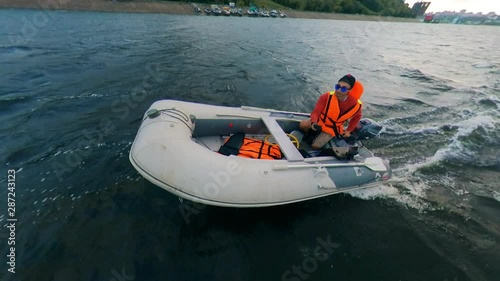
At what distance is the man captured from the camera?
4.48m

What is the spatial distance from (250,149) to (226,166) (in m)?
0.92

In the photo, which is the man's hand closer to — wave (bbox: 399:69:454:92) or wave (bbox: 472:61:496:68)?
wave (bbox: 399:69:454:92)

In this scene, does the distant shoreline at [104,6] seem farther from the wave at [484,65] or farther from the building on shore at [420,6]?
the building on shore at [420,6]

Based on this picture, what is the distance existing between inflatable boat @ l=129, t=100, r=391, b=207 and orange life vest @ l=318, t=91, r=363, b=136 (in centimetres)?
26

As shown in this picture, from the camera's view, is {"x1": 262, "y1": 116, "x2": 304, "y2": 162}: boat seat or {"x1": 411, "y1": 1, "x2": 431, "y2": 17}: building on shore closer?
{"x1": 262, "y1": 116, "x2": 304, "y2": 162}: boat seat

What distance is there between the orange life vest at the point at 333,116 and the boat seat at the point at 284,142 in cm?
88

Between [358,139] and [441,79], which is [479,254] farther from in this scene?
[441,79]

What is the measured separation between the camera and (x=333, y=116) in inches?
181

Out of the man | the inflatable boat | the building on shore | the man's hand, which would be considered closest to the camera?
the inflatable boat

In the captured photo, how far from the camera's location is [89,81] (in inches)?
331

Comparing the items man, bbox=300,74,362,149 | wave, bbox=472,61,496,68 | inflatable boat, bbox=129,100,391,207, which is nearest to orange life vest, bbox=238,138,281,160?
inflatable boat, bbox=129,100,391,207

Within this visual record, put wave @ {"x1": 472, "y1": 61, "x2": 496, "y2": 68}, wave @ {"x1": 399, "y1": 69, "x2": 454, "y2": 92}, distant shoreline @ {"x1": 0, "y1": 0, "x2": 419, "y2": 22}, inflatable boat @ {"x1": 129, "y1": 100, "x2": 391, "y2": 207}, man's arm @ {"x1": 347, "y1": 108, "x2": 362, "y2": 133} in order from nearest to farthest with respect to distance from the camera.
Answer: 1. inflatable boat @ {"x1": 129, "y1": 100, "x2": 391, "y2": 207}
2. man's arm @ {"x1": 347, "y1": 108, "x2": 362, "y2": 133}
3. wave @ {"x1": 399, "y1": 69, "x2": 454, "y2": 92}
4. wave @ {"x1": 472, "y1": 61, "x2": 496, "y2": 68}
5. distant shoreline @ {"x1": 0, "y1": 0, "x2": 419, "y2": 22}

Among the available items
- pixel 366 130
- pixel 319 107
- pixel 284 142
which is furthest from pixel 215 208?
pixel 366 130

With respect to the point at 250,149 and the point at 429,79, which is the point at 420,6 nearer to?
the point at 429,79
